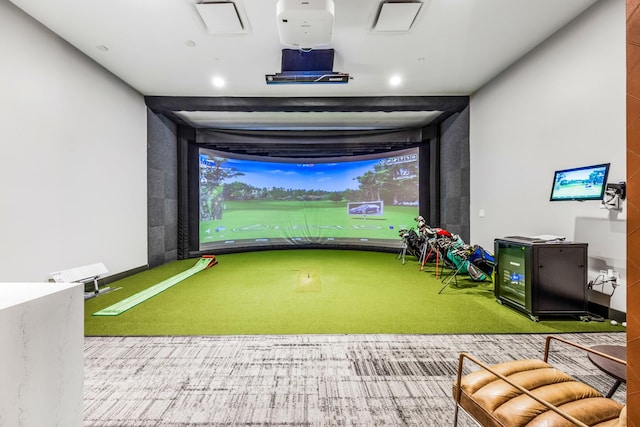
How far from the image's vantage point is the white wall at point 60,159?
2.85 meters

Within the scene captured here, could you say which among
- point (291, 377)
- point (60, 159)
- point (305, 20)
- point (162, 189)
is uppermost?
point (305, 20)

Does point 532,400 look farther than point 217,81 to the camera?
No

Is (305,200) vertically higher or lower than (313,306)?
higher

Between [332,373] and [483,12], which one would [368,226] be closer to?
[483,12]

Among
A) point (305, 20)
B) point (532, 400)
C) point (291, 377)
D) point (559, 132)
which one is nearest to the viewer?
point (532, 400)

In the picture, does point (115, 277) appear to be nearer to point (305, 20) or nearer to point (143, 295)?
point (143, 295)

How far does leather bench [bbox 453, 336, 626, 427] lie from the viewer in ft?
3.24

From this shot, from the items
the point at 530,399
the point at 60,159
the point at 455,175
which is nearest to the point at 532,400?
the point at 530,399

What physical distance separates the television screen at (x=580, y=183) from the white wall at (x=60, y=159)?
6.30 m

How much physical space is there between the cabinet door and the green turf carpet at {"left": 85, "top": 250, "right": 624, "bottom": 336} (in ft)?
0.54

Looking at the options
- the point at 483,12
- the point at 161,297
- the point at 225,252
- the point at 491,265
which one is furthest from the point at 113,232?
the point at 491,265

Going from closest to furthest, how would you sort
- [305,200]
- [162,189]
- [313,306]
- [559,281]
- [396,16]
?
[559,281]
[396,16]
[313,306]
[162,189]
[305,200]

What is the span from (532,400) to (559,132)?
3.68 m

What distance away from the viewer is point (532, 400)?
1.07m
